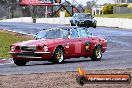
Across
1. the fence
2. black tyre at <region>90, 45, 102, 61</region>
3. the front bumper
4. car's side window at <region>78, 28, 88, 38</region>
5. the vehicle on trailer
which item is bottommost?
the fence

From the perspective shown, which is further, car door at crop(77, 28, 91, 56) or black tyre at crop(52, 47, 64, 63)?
car door at crop(77, 28, 91, 56)

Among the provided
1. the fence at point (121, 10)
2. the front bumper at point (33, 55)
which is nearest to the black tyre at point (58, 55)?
the front bumper at point (33, 55)

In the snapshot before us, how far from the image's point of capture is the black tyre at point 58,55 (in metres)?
17.6

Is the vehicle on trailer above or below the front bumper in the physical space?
below

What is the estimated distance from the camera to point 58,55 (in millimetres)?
17750

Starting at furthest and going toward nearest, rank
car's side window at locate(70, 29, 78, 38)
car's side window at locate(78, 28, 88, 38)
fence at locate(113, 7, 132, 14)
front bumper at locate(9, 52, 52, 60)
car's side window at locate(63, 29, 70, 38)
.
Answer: fence at locate(113, 7, 132, 14)
car's side window at locate(78, 28, 88, 38)
car's side window at locate(70, 29, 78, 38)
car's side window at locate(63, 29, 70, 38)
front bumper at locate(9, 52, 52, 60)

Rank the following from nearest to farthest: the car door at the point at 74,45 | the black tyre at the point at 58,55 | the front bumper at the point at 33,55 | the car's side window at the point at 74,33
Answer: the front bumper at the point at 33,55 < the black tyre at the point at 58,55 < the car door at the point at 74,45 < the car's side window at the point at 74,33

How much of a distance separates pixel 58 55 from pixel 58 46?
342 millimetres

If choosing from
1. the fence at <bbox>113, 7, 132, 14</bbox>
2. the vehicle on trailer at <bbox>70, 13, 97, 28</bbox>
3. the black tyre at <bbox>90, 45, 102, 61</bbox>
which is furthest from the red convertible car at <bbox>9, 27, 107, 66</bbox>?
the fence at <bbox>113, 7, 132, 14</bbox>

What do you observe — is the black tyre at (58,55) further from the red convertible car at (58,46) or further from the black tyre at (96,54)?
the black tyre at (96,54)

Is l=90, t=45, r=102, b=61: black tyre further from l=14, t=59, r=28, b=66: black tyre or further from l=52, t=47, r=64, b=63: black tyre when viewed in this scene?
l=14, t=59, r=28, b=66: black tyre

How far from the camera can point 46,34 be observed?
18.6m

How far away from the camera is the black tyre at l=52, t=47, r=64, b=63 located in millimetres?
17562

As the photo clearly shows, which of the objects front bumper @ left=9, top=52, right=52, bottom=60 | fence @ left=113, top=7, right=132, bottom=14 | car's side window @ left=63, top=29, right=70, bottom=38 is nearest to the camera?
front bumper @ left=9, top=52, right=52, bottom=60
